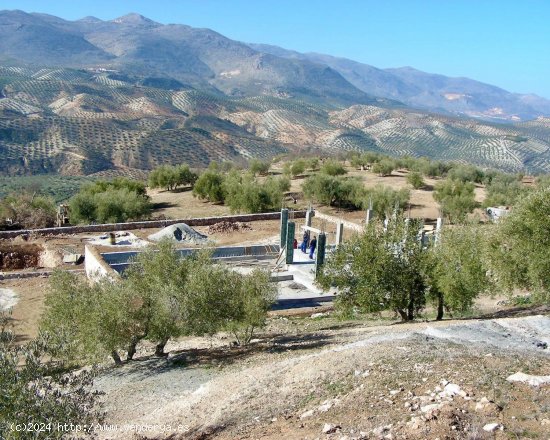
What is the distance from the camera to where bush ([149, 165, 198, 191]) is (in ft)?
166

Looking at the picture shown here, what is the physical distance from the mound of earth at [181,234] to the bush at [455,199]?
16.3m

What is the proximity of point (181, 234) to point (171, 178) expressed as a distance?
19909 millimetres

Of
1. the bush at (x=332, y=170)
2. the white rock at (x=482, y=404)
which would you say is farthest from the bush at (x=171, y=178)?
the white rock at (x=482, y=404)

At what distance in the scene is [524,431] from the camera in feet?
23.9

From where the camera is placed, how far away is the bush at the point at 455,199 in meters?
38.6

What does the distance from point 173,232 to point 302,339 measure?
17377mm

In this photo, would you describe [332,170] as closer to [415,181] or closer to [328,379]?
[415,181]

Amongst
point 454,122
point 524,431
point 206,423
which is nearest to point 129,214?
point 206,423

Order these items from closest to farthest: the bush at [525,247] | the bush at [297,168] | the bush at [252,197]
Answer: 1. the bush at [525,247]
2. the bush at [252,197]
3. the bush at [297,168]

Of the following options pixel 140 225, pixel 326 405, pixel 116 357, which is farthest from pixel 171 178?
pixel 326 405

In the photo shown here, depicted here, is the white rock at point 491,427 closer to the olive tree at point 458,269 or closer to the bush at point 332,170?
the olive tree at point 458,269

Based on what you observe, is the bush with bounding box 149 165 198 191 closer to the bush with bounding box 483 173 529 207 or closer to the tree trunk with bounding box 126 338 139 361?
the bush with bounding box 483 173 529 207

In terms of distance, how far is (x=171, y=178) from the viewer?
166ft

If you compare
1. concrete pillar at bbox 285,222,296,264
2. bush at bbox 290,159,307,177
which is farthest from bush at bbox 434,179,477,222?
bush at bbox 290,159,307,177
